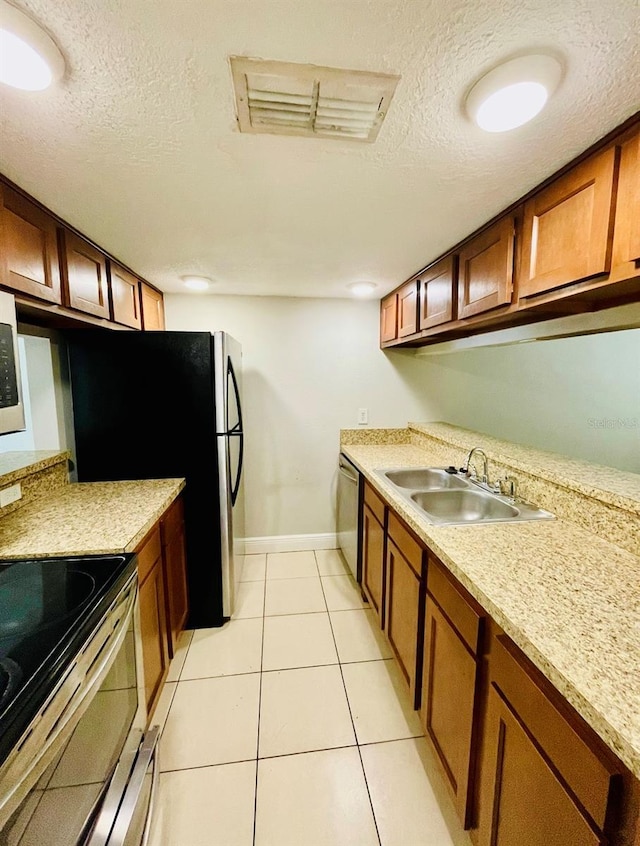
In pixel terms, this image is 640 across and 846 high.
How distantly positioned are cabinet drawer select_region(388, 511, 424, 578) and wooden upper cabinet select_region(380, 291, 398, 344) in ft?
4.72

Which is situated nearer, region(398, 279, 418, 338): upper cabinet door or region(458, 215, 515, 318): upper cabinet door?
region(458, 215, 515, 318): upper cabinet door

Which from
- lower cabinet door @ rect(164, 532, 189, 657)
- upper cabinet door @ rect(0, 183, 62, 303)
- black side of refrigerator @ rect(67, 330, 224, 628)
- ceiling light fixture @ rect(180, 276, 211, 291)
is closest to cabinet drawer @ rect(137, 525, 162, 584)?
lower cabinet door @ rect(164, 532, 189, 657)

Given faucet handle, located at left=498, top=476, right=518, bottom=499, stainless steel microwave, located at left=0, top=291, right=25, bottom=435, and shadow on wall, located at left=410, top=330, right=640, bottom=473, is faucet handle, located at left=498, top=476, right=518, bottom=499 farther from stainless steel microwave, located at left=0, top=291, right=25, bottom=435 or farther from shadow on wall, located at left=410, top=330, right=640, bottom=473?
stainless steel microwave, located at left=0, top=291, right=25, bottom=435

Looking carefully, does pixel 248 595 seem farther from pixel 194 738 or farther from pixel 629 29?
pixel 629 29

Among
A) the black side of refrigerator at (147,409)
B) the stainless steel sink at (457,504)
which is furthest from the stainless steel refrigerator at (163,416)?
the stainless steel sink at (457,504)

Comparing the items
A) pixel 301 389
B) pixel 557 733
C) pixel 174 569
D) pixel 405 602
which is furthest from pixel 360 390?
pixel 557 733

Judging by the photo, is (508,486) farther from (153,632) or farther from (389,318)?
(153,632)

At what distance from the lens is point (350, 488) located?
2588mm

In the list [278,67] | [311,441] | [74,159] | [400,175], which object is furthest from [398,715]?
[74,159]

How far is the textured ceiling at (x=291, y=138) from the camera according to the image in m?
0.69

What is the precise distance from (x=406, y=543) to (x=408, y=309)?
1.54 metres

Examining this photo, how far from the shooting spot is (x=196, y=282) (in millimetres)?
2428

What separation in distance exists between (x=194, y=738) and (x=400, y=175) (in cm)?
235

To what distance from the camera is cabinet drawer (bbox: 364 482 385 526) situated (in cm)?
195
